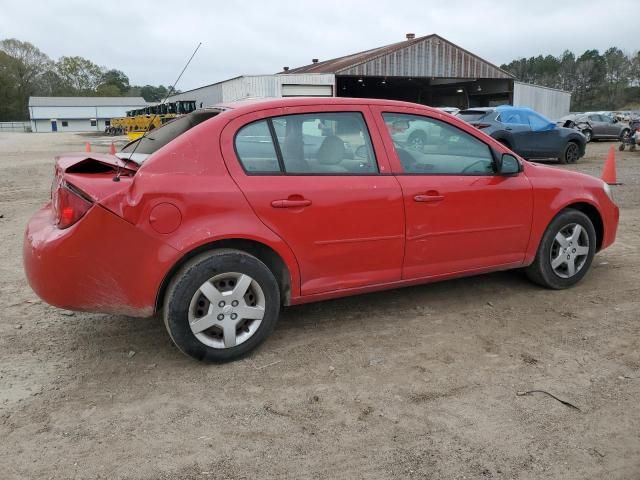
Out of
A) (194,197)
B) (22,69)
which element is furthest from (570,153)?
(22,69)

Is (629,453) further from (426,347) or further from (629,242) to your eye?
→ (629,242)

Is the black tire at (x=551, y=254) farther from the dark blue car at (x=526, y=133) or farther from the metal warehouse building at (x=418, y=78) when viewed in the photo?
the metal warehouse building at (x=418, y=78)

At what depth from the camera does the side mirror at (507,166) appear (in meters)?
4.27

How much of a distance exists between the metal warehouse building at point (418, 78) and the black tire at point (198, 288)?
90.8 feet

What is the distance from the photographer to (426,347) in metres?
3.71

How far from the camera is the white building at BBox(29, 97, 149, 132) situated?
8688 cm

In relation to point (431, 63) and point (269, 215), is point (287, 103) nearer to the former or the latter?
point (269, 215)

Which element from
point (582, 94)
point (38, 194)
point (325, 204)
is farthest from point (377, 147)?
point (582, 94)

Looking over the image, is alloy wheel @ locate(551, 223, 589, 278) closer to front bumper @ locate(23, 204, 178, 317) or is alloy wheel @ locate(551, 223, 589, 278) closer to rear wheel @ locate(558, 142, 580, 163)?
front bumper @ locate(23, 204, 178, 317)

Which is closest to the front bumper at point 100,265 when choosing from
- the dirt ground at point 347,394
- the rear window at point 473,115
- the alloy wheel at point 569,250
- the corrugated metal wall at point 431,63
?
the dirt ground at point 347,394

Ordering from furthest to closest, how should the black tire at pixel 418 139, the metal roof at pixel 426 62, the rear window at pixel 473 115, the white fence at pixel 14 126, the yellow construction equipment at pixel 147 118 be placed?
the white fence at pixel 14 126
the metal roof at pixel 426 62
the yellow construction equipment at pixel 147 118
the rear window at pixel 473 115
the black tire at pixel 418 139

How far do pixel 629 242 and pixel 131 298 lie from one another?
19.2ft

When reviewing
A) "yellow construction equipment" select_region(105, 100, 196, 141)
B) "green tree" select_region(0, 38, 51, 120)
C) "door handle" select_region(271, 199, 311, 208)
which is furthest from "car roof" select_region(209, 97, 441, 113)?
"green tree" select_region(0, 38, 51, 120)

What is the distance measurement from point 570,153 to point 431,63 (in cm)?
2261
